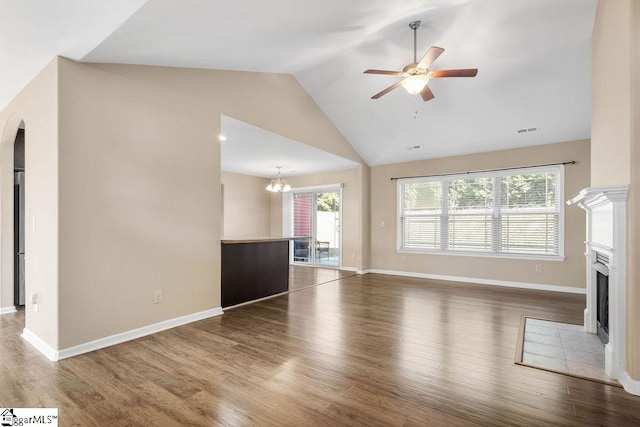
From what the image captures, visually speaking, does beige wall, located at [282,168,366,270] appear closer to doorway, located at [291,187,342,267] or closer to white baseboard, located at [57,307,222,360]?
doorway, located at [291,187,342,267]

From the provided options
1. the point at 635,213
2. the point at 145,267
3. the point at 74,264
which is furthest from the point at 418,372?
the point at 74,264

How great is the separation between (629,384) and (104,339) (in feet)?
13.6

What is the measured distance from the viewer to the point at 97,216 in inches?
109

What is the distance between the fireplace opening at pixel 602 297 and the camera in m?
2.78

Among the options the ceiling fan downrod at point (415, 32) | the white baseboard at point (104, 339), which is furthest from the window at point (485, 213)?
the white baseboard at point (104, 339)

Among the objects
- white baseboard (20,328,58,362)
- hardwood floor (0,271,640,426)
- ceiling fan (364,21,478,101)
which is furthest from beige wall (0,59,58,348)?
ceiling fan (364,21,478,101)

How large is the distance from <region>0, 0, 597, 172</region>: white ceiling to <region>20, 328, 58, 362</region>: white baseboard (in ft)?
8.03

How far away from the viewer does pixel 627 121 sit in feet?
7.00

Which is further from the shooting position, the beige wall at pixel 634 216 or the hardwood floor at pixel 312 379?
the beige wall at pixel 634 216

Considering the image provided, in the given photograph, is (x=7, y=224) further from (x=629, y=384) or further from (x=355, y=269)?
(x=629, y=384)

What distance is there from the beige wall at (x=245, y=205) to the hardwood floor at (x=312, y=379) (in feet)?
14.8

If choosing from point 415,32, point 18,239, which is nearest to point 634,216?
point 415,32

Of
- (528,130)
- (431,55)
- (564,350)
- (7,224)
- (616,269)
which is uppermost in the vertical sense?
(431,55)

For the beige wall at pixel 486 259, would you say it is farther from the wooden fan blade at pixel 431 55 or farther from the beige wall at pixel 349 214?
the wooden fan blade at pixel 431 55
